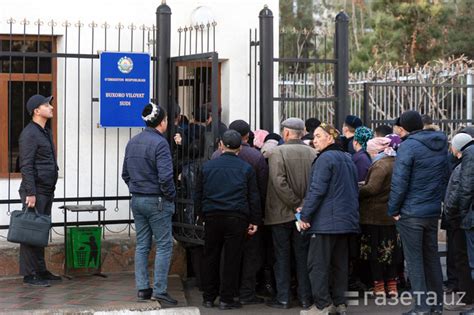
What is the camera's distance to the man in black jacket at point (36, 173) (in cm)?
985

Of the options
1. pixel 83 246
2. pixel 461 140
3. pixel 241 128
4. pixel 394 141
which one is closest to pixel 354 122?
pixel 394 141

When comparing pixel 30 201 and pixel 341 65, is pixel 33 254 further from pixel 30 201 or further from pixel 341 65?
pixel 341 65

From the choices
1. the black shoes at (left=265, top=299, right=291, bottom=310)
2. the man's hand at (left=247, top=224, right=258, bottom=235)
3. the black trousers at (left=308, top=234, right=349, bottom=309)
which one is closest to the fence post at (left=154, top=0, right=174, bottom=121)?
the man's hand at (left=247, top=224, right=258, bottom=235)

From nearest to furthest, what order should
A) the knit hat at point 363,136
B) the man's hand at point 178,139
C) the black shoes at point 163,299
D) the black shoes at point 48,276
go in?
the black shoes at point 163,299 < the black shoes at point 48,276 < the knit hat at point 363,136 < the man's hand at point 178,139

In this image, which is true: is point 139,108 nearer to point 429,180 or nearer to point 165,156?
point 165,156

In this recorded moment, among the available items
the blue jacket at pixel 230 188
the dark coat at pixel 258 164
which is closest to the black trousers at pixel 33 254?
the blue jacket at pixel 230 188

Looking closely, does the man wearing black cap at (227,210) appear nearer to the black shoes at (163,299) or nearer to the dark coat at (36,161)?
the black shoes at (163,299)

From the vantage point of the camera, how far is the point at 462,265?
390 inches

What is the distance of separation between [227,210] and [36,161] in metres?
2.22

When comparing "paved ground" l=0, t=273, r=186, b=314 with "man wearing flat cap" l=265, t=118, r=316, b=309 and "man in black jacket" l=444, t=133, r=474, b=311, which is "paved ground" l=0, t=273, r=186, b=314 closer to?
"man wearing flat cap" l=265, t=118, r=316, b=309

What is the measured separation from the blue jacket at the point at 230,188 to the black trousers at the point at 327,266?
2.46 ft

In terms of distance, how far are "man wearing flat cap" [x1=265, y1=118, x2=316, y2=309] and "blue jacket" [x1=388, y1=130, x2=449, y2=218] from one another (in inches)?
40.7

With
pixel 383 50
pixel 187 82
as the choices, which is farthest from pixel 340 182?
pixel 383 50

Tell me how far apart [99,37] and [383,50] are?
18621 mm
